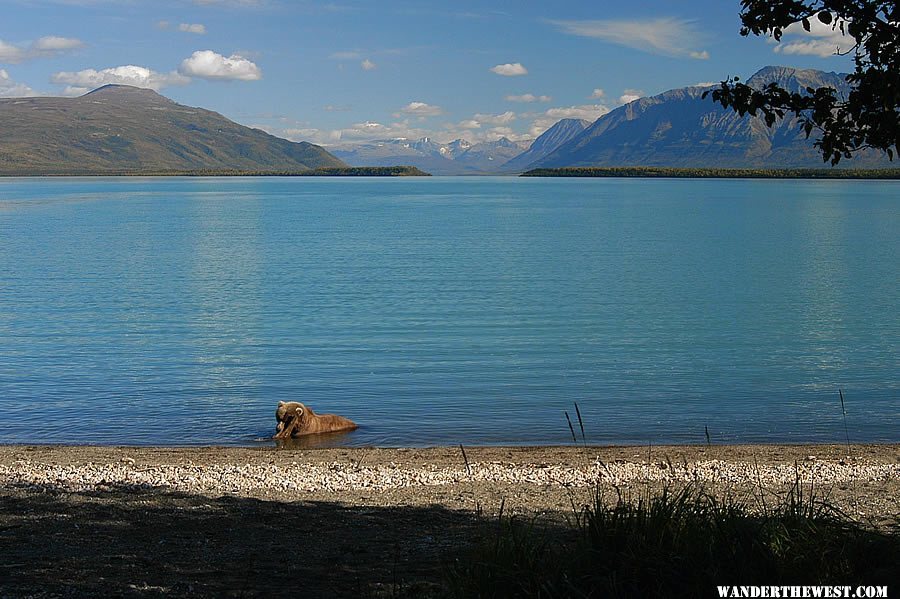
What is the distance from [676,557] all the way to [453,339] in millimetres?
Result: 21260

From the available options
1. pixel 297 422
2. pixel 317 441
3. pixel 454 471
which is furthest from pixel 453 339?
pixel 454 471

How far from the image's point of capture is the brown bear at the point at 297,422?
16.8 m

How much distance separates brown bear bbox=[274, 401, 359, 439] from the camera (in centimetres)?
1681

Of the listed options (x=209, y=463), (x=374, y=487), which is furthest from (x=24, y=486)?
(x=374, y=487)

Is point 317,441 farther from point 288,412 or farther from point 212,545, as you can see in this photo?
point 212,545

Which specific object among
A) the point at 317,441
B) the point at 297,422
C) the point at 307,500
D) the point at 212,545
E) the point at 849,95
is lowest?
the point at 317,441

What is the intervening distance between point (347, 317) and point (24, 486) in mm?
20094

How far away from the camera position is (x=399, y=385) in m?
21.6

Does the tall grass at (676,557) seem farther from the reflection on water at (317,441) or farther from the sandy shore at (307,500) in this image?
the reflection on water at (317,441)

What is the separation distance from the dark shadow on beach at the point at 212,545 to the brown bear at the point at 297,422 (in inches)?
186

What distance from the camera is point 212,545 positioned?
9484mm

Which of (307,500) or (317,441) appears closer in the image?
(307,500)

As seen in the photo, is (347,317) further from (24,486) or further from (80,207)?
(80,207)

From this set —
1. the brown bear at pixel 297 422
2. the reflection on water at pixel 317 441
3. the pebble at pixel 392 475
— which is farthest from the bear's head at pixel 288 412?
the pebble at pixel 392 475
